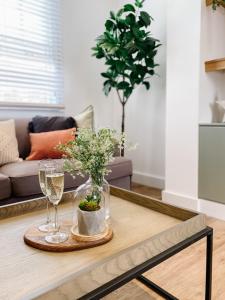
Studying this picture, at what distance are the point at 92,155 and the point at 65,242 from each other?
30 cm

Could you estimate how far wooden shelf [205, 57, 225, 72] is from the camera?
209cm

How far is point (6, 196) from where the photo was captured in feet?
Result: 5.58

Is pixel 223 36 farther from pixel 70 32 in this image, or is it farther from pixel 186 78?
pixel 70 32

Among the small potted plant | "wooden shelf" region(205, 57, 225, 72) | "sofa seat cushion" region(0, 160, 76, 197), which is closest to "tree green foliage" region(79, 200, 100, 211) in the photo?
the small potted plant

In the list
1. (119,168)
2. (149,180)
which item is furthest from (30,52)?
(149,180)

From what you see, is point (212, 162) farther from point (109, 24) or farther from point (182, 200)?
point (109, 24)

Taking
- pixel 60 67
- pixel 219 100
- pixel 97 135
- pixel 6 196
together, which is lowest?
pixel 6 196

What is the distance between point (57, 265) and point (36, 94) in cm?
238

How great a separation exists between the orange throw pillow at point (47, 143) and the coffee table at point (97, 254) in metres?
1.07

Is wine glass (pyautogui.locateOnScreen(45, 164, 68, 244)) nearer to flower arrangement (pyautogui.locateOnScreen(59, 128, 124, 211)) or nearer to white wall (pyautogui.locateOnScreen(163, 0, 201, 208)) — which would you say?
flower arrangement (pyautogui.locateOnScreen(59, 128, 124, 211))

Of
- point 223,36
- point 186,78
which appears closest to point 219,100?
point 186,78

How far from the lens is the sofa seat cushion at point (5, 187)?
5.48ft

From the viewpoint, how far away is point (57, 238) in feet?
2.91

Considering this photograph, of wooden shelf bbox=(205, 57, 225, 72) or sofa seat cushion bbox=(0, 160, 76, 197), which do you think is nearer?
sofa seat cushion bbox=(0, 160, 76, 197)
